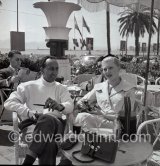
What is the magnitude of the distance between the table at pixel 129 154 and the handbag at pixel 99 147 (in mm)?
32

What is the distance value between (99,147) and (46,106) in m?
1.02

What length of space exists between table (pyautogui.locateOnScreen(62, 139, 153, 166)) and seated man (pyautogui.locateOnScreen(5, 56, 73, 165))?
30 cm

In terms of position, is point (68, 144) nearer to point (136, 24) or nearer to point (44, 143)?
point (44, 143)

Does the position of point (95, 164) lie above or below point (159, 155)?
above

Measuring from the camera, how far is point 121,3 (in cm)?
388

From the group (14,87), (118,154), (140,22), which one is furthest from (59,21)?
(140,22)

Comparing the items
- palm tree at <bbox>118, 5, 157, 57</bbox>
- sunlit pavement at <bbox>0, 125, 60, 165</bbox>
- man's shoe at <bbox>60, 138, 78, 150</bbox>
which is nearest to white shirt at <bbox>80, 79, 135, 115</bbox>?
sunlit pavement at <bbox>0, 125, 60, 165</bbox>

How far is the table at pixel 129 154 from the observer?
6.37ft

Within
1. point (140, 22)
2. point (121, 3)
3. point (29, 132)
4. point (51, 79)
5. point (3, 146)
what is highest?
point (140, 22)

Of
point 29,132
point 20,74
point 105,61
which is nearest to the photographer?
point 29,132

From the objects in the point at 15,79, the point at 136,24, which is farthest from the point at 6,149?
the point at 136,24

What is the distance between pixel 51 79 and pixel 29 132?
68 centimetres

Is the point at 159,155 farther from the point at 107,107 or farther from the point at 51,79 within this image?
the point at 51,79

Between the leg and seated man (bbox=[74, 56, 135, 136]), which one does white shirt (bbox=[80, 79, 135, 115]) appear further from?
the leg
